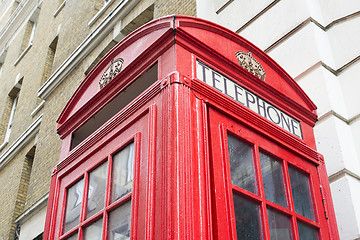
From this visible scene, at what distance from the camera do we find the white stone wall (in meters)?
4.39

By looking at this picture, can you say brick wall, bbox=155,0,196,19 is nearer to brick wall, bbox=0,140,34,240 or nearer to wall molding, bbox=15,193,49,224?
wall molding, bbox=15,193,49,224

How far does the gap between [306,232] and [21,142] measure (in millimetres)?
9426

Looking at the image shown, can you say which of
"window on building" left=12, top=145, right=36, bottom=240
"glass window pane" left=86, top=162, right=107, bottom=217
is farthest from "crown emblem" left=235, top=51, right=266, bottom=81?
"window on building" left=12, top=145, right=36, bottom=240

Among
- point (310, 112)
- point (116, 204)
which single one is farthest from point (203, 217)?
point (310, 112)

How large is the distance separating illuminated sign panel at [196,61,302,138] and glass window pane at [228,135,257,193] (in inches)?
15.9

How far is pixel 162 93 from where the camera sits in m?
3.18

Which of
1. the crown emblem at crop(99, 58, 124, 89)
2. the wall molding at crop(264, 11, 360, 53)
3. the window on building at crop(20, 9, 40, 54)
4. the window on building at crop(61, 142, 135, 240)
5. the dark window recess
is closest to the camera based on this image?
the window on building at crop(61, 142, 135, 240)

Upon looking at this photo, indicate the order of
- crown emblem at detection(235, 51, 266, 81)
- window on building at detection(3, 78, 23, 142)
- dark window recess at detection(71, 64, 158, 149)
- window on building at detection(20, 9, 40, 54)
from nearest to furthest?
dark window recess at detection(71, 64, 158, 149) < crown emblem at detection(235, 51, 266, 81) < window on building at detection(3, 78, 23, 142) < window on building at detection(20, 9, 40, 54)

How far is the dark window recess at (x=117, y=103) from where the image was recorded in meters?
3.63

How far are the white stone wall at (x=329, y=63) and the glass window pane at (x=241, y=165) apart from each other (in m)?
1.43

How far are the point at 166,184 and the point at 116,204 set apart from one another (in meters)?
0.52

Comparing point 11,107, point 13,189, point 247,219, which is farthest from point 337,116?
point 11,107

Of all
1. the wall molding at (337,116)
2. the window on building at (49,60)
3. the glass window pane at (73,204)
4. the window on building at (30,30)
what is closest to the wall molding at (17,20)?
the window on building at (30,30)

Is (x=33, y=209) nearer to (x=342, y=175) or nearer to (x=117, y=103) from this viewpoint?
(x=117, y=103)
